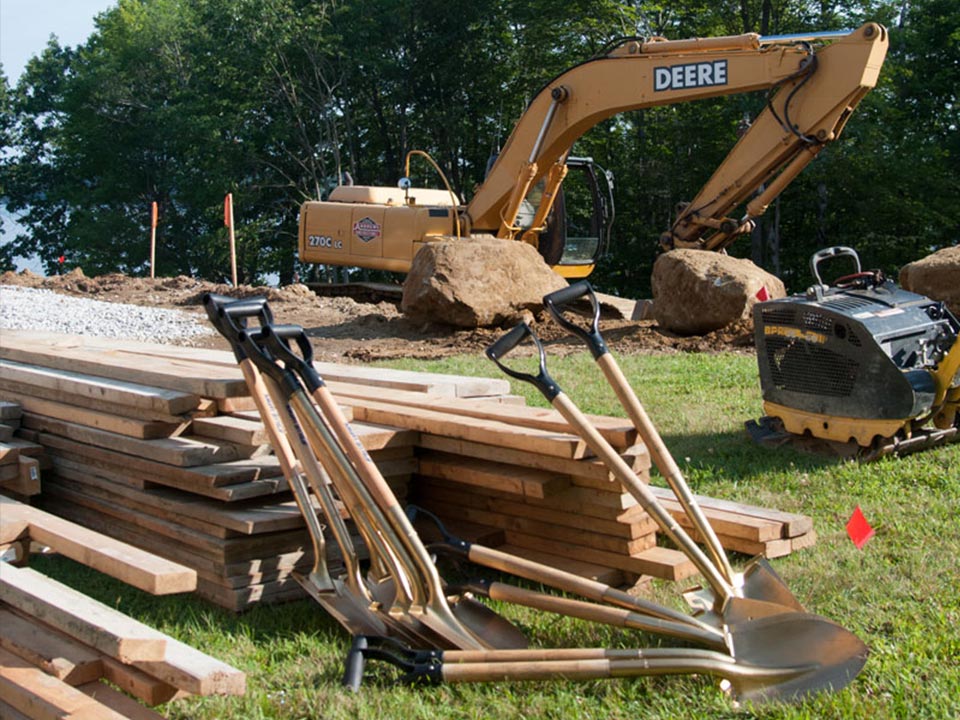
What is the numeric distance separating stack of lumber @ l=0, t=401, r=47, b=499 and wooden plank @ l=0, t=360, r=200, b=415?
1.11 feet

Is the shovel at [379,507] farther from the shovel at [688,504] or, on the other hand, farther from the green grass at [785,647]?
the shovel at [688,504]

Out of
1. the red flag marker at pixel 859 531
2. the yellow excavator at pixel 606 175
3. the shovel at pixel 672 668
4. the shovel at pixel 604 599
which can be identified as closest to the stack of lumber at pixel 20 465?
the shovel at pixel 604 599

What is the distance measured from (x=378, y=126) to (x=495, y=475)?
1411 inches

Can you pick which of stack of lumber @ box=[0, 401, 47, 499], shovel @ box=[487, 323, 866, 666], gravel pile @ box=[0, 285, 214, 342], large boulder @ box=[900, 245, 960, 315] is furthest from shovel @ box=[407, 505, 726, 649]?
gravel pile @ box=[0, 285, 214, 342]

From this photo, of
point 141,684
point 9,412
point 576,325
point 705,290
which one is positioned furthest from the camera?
point 705,290

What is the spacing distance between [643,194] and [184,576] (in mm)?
30175

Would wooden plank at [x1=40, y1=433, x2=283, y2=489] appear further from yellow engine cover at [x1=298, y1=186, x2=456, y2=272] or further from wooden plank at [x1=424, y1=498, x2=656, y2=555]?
yellow engine cover at [x1=298, y1=186, x2=456, y2=272]

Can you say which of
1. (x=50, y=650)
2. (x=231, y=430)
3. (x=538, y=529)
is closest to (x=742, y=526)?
(x=538, y=529)

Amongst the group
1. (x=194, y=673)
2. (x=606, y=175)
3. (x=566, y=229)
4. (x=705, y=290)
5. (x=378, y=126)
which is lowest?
(x=194, y=673)

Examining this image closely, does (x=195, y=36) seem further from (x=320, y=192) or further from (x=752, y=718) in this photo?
(x=752, y=718)

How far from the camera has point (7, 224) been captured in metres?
45.3

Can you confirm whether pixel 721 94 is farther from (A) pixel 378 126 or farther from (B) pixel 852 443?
(A) pixel 378 126

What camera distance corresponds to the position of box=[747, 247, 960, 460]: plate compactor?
6555mm

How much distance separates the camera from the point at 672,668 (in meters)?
3.61
